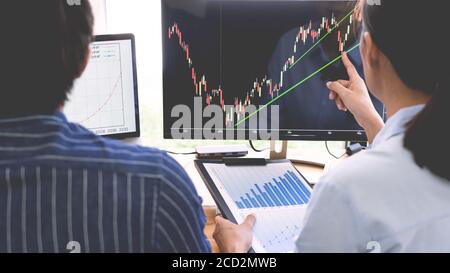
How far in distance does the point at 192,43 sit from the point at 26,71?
2.26 ft

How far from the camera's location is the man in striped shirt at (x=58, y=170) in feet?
2.37

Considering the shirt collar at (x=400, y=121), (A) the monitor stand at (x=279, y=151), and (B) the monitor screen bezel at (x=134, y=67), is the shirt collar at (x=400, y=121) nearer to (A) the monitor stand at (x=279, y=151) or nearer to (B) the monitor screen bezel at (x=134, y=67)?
(A) the monitor stand at (x=279, y=151)

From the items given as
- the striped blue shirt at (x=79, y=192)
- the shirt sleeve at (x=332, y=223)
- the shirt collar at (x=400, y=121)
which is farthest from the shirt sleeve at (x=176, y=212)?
the shirt collar at (x=400, y=121)

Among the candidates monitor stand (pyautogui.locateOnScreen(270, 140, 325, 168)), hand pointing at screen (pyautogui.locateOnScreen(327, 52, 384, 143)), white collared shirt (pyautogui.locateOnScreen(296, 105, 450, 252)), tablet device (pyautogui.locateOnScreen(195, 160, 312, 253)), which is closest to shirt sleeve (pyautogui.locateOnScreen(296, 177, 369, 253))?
white collared shirt (pyautogui.locateOnScreen(296, 105, 450, 252))

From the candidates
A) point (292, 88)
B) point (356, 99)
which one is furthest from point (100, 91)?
point (356, 99)

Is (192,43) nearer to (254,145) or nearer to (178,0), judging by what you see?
(178,0)

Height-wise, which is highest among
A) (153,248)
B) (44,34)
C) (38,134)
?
(44,34)

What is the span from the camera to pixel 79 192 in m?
0.73

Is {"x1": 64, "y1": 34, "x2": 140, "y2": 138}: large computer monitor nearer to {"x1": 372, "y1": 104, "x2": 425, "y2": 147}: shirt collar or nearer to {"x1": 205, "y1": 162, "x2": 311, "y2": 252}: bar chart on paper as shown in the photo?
{"x1": 205, "y1": 162, "x2": 311, "y2": 252}: bar chart on paper

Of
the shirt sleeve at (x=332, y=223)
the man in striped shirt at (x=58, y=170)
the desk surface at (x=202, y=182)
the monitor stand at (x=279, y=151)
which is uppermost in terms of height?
the man in striped shirt at (x=58, y=170)

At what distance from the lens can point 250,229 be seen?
1184 millimetres

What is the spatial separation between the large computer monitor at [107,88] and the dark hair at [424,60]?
773mm

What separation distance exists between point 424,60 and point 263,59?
0.60 metres
